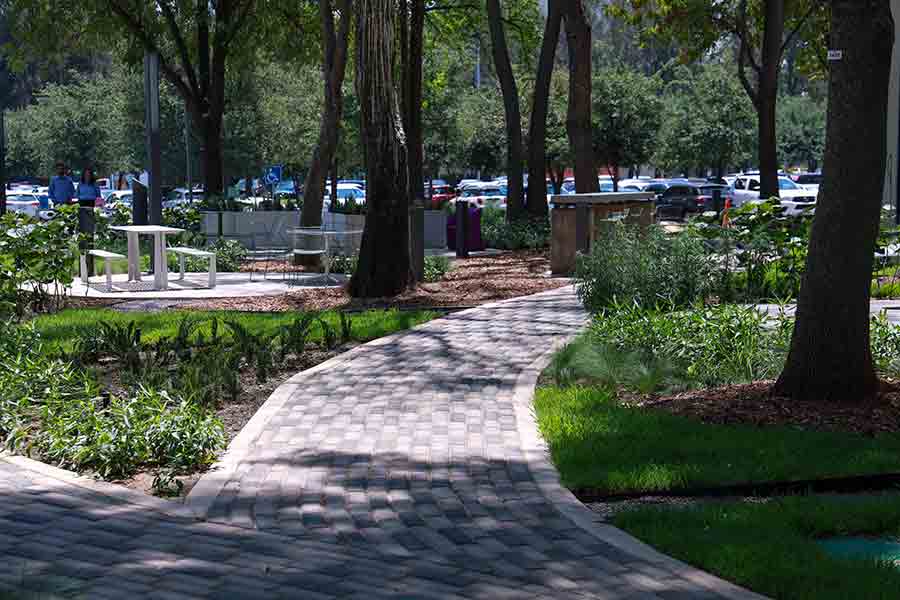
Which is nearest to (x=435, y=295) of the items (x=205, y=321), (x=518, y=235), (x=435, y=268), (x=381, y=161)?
(x=381, y=161)

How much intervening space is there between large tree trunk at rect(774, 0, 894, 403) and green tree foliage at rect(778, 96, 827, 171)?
68679 mm

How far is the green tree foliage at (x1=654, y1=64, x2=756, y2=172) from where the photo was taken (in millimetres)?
59188

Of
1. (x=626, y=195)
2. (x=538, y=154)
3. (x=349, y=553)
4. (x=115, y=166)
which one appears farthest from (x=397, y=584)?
(x=115, y=166)

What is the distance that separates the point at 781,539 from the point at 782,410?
263cm

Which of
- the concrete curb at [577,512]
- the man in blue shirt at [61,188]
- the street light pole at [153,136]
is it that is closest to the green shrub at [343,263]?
the street light pole at [153,136]

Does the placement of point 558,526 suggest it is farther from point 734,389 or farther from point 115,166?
point 115,166

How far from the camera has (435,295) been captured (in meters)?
16.3

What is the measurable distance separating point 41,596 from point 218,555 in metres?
1.01

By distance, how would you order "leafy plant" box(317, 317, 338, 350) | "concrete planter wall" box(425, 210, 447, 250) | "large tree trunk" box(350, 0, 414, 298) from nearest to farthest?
"leafy plant" box(317, 317, 338, 350)
"large tree trunk" box(350, 0, 414, 298)
"concrete planter wall" box(425, 210, 447, 250)

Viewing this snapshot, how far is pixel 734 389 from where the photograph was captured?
29.8ft

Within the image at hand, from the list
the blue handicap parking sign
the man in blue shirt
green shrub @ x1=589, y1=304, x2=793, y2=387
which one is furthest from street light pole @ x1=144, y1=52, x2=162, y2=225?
the blue handicap parking sign

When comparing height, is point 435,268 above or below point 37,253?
below

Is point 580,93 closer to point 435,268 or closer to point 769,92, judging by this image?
point 435,268

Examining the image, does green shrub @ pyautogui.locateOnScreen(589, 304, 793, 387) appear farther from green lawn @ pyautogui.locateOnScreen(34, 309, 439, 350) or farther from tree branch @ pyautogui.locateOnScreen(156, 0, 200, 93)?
tree branch @ pyautogui.locateOnScreen(156, 0, 200, 93)
